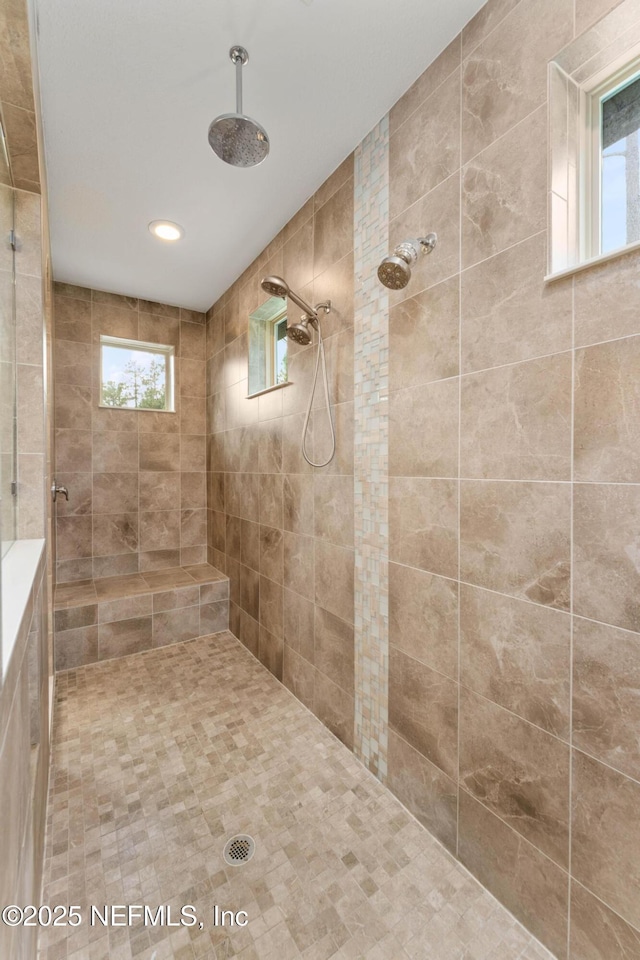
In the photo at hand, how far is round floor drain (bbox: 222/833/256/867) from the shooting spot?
4.38ft

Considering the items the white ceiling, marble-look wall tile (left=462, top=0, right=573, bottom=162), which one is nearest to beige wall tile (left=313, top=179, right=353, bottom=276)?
the white ceiling

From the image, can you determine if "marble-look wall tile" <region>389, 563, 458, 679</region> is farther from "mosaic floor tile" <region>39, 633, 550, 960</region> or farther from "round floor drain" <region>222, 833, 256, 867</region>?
"round floor drain" <region>222, 833, 256, 867</region>

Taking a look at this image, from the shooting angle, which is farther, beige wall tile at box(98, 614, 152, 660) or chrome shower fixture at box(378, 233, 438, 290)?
beige wall tile at box(98, 614, 152, 660)

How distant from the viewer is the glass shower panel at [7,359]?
1.17 meters

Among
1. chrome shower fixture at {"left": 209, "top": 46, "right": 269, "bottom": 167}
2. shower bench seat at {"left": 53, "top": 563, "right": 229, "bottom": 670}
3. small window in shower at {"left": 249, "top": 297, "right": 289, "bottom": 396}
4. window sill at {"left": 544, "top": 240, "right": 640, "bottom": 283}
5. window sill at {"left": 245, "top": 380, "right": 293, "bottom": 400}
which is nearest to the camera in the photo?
window sill at {"left": 544, "top": 240, "right": 640, "bottom": 283}

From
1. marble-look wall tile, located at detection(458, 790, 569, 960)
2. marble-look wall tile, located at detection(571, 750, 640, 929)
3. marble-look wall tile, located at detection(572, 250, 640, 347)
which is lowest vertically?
marble-look wall tile, located at detection(458, 790, 569, 960)

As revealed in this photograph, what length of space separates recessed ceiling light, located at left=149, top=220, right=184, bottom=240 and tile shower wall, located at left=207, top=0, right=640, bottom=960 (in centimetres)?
113

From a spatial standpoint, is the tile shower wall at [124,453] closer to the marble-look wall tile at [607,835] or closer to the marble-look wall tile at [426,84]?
the marble-look wall tile at [426,84]

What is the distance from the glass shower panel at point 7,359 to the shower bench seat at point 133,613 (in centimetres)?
156

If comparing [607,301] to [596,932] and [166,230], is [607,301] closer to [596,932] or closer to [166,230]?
[596,932]

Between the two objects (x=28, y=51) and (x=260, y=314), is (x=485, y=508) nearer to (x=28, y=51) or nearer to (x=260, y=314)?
(x=28, y=51)

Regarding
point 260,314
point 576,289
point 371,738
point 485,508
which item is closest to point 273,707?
point 371,738

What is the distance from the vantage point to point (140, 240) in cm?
251

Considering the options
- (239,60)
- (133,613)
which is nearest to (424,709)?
(133,613)
